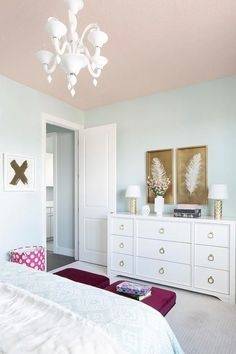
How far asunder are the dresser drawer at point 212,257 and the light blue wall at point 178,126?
0.59 m

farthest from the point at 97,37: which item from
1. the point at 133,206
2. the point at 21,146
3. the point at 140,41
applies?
the point at 133,206

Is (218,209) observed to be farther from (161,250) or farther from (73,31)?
(73,31)

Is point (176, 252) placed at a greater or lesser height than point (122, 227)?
lesser

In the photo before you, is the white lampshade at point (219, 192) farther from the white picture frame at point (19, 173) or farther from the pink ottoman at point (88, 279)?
the white picture frame at point (19, 173)

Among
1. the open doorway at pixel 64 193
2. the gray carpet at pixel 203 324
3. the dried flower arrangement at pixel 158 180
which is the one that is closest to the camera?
the gray carpet at pixel 203 324

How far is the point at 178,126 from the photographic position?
11.5 ft

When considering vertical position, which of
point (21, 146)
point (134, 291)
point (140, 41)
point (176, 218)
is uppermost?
point (140, 41)

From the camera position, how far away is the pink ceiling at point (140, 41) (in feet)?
6.26

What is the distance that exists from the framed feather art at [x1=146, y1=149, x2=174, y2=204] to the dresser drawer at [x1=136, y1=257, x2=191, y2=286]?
879mm

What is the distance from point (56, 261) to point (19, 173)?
5.97 feet

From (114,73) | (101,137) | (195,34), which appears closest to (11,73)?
(114,73)

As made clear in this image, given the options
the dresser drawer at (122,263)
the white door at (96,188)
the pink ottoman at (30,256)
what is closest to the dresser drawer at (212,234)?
the dresser drawer at (122,263)

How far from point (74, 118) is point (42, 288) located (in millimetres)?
3257

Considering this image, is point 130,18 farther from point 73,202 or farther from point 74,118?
point 73,202
